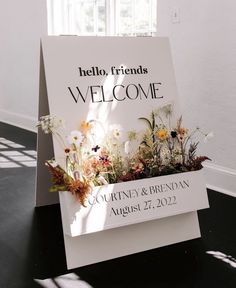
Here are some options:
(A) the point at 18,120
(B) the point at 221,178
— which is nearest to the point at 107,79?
(B) the point at 221,178

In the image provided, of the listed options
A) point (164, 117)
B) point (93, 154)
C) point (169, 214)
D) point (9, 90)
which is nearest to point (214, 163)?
point (164, 117)

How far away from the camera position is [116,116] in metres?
2.26

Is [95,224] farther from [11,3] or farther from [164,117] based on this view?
[11,3]

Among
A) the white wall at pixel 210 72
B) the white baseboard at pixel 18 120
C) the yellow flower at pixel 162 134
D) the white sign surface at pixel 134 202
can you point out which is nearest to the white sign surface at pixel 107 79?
the yellow flower at pixel 162 134

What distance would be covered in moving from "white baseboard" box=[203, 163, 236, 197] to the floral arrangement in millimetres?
724

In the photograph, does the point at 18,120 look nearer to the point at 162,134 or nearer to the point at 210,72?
→ the point at 210,72

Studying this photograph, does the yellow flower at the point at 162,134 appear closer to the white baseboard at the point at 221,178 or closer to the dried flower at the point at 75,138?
the dried flower at the point at 75,138

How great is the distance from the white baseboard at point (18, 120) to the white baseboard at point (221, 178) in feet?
9.14

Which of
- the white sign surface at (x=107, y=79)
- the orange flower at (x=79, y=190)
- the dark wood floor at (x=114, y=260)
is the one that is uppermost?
the white sign surface at (x=107, y=79)

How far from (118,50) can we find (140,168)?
2.24 feet

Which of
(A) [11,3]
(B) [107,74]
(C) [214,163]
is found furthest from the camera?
(A) [11,3]

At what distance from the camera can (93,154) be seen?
2.12 metres

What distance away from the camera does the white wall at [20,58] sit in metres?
5.08

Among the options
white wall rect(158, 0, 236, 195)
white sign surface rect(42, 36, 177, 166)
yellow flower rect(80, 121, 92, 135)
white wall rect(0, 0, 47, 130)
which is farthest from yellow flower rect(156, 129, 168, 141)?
white wall rect(0, 0, 47, 130)
